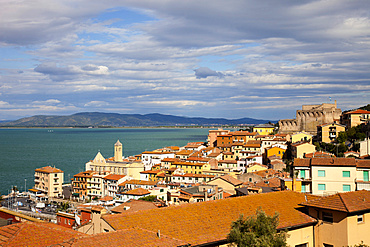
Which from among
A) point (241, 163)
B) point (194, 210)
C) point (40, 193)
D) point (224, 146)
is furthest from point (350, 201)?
point (224, 146)

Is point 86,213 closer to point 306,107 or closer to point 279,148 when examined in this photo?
point 279,148

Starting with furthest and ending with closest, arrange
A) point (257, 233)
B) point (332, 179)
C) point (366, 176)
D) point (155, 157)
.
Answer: point (155, 157) < point (366, 176) < point (332, 179) < point (257, 233)

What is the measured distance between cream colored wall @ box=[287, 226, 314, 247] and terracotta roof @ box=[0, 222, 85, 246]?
5.93 meters

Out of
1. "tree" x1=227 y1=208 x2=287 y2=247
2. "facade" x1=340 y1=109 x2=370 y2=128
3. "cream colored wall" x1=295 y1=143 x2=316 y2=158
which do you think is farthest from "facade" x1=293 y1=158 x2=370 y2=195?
"facade" x1=340 y1=109 x2=370 y2=128

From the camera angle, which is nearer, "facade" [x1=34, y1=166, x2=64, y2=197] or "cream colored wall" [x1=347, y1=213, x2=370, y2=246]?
"cream colored wall" [x1=347, y1=213, x2=370, y2=246]

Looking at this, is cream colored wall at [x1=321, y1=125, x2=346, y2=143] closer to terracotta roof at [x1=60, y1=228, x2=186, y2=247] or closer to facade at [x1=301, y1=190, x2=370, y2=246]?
facade at [x1=301, y1=190, x2=370, y2=246]

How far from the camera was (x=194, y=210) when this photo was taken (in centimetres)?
1059

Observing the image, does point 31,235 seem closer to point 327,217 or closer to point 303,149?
point 327,217

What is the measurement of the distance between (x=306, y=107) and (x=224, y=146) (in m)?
21.7

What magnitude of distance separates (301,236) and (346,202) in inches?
62.6

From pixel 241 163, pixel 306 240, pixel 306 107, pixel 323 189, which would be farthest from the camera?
pixel 306 107

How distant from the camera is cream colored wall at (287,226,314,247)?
10.3 m

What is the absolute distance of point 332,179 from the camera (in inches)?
669

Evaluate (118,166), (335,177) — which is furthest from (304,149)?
(335,177)
